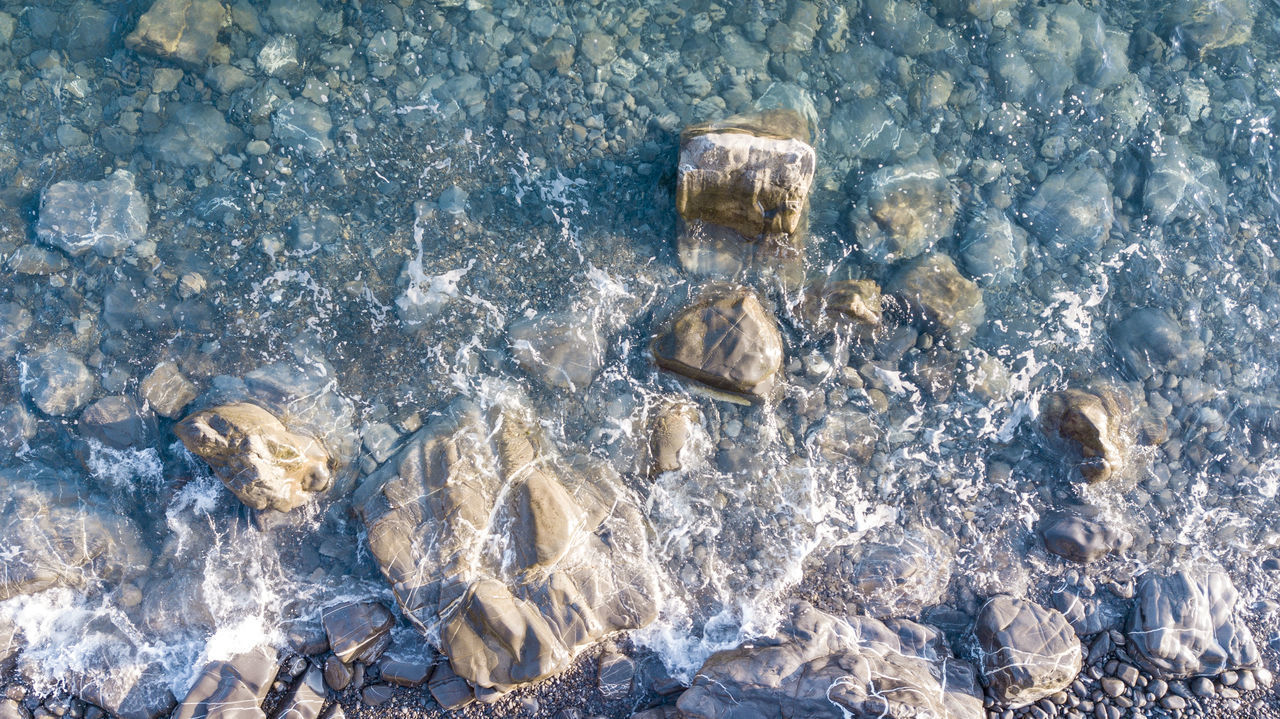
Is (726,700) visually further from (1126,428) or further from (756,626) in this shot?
(1126,428)

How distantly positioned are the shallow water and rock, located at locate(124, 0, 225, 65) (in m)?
0.12

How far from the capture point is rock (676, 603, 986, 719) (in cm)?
467

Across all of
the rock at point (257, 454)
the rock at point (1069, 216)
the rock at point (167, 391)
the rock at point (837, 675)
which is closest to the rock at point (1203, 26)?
the rock at point (1069, 216)

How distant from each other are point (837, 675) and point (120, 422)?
5.89 m

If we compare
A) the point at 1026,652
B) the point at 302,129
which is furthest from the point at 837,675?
the point at 302,129

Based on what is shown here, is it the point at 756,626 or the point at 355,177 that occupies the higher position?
the point at 355,177

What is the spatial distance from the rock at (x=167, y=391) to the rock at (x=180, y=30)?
8.99 ft

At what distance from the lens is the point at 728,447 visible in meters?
5.49

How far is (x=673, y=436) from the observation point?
17.7 feet

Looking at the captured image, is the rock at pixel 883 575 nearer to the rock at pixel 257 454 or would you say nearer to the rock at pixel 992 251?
the rock at pixel 992 251

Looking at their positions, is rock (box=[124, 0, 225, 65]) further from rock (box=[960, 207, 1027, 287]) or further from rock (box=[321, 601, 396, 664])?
rock (box=[960, 207, 1027, 287])

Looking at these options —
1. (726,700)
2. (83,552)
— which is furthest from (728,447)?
(83,552)

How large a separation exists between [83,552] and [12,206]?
300cm

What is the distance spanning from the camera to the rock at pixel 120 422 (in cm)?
536
